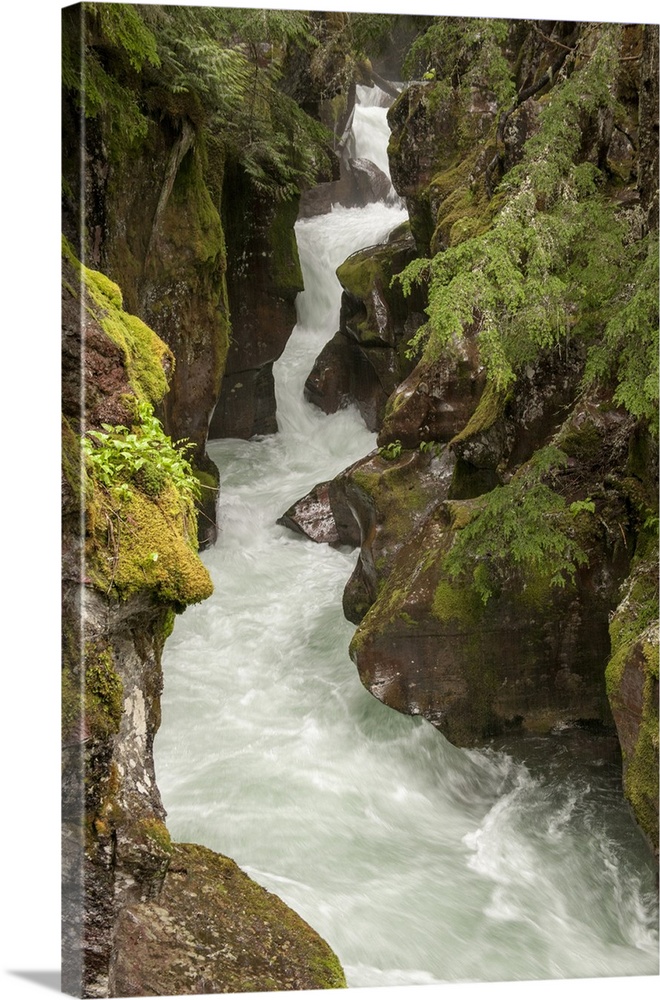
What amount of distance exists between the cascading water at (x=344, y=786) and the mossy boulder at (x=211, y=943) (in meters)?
0.45

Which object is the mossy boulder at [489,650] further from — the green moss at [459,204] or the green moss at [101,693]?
the green moss at [101,693]

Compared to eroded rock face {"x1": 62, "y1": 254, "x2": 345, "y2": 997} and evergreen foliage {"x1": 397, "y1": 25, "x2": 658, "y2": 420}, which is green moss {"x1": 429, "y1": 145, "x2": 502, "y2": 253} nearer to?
evergreen foliage {"x1": 397, "y1": 25, "x2": 658, "y2": 420}

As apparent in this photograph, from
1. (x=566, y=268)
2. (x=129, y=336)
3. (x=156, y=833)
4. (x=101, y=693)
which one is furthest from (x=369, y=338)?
(x=156, y=833)

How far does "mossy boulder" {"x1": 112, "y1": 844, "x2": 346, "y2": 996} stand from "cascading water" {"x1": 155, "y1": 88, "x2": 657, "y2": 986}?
0.45 meters

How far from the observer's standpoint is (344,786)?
6031 millimetres

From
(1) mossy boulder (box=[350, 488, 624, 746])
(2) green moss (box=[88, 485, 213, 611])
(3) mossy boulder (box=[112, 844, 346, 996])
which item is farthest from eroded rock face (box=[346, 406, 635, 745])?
(2) green moss (box=[88, 485, 213, 611])

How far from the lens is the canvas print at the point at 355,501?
407 cm

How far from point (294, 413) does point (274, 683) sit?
2.07 m

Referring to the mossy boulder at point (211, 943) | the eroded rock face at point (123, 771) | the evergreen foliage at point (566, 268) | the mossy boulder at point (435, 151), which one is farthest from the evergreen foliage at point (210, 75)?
the mossy boulder at point (211, 943)

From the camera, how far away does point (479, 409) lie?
687 centimetres

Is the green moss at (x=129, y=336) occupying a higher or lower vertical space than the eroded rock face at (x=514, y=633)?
higher

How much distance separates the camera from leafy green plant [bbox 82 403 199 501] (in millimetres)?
3955

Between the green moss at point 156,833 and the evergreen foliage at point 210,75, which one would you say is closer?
the green moss at point 156,833

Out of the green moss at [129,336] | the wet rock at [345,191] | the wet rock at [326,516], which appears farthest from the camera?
the wet rock at [326,516]
